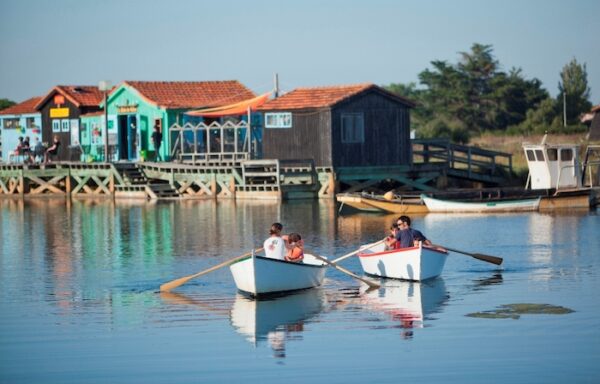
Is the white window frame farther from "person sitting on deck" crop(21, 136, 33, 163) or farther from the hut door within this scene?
"person sitting on deck" crop(21, 136, 33, 163)

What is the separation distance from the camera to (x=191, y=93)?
59094 mm

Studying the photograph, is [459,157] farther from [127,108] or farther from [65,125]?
[65,125]

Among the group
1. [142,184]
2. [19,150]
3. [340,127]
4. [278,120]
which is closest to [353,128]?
[340,127]

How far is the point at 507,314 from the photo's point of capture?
65.2ft

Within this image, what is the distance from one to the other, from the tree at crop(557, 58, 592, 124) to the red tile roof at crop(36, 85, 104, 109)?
3848 cm

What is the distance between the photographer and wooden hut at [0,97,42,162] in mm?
65312

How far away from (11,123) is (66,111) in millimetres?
5838

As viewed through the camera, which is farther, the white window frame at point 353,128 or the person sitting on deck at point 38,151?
the person sitting on deck at point 38,151

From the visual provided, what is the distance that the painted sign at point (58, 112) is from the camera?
206 ft

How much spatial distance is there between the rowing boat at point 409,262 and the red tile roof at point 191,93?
32711 millimetres

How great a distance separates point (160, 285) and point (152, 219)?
17.7 meters

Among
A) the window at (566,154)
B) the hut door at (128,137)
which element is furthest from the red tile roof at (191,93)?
the window at (566,154)

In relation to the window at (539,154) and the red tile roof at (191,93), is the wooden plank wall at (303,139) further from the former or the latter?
the window at (539,154)

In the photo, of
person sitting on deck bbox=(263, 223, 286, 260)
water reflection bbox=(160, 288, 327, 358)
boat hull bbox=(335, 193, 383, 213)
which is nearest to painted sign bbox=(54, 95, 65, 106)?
boat hull bbox=(335, 193, 383, 213)
